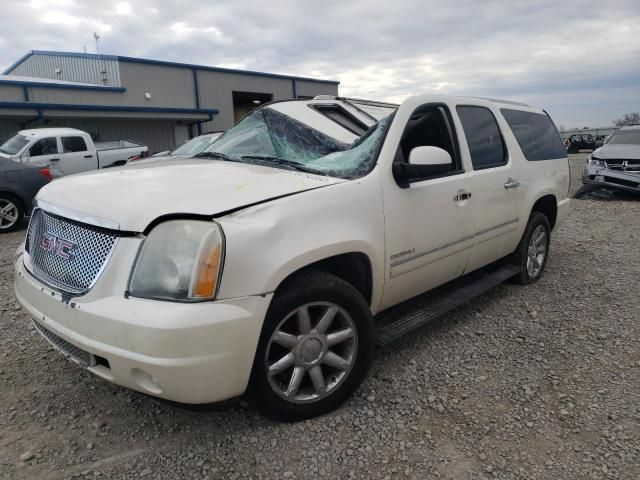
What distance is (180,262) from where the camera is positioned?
1.97 meters

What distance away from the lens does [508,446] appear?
226cm

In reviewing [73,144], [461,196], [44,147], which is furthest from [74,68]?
[461,196]

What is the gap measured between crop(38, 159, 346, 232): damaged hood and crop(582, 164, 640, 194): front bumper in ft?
32.4

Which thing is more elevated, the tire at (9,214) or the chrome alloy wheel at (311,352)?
the tire at (9,214)

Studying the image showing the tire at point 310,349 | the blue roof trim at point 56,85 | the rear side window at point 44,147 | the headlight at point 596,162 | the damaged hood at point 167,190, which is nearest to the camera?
the damaged hood at point 167,190

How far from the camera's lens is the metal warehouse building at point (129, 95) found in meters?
18.7

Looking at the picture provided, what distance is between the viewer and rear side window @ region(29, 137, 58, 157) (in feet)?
36.7

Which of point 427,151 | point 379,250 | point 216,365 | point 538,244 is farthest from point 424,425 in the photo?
point 538,244

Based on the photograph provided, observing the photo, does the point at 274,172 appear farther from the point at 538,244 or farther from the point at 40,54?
the point at 40,54

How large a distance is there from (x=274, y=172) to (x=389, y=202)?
0.69 m

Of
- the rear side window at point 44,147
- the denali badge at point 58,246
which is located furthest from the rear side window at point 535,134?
the rear side window at point 44,147

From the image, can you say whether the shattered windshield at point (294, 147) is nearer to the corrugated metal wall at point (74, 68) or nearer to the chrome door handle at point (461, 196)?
the chrome door handle at point (461, 196)

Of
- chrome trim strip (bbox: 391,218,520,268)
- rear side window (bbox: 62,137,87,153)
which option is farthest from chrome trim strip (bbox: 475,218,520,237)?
rear side window (bbox: 62,137,87,153)

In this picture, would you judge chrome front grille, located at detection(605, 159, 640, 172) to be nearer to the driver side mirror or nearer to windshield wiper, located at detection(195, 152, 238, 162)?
the driver side mirror
